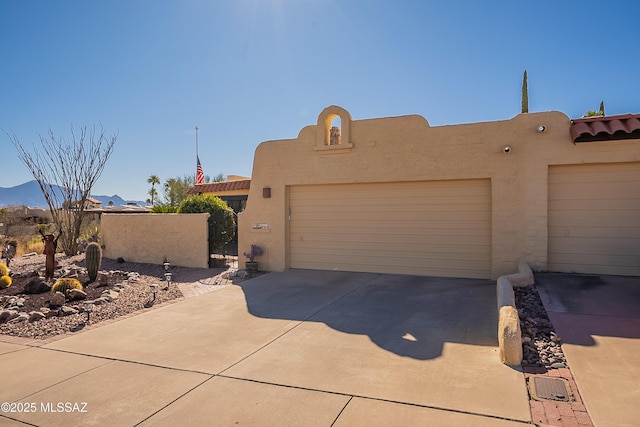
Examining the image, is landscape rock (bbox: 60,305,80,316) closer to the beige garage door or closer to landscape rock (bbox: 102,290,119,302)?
landscape rock (bbox: 102,290,119,302)

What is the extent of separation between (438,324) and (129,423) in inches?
175

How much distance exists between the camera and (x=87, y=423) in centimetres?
367

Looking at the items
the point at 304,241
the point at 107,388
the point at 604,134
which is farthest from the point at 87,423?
the point at 604,134

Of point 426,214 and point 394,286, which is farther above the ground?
point 426,214

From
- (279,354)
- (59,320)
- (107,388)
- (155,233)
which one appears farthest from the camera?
(155,233)

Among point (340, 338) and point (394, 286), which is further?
point (394, 286)

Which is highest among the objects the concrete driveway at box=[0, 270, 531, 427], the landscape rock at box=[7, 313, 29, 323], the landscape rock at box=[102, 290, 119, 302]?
the landscape rock at box=[102, 290, 119, 302]

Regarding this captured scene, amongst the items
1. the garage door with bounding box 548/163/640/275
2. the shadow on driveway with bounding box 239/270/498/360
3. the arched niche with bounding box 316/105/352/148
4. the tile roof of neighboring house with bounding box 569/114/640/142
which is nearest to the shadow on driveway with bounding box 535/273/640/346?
the garage door with bounding box 548/163/640/275

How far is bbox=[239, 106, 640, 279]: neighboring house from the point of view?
8672 mm

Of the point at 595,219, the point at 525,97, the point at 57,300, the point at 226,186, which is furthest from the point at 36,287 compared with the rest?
the point at 525,97

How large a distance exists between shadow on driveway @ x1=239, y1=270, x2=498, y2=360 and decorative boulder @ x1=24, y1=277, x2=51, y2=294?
4322 millimetres

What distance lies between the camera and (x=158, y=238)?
13617mm

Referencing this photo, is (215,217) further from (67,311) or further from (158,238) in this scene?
(67,311)

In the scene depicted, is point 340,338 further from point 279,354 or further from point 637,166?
point 637,166
